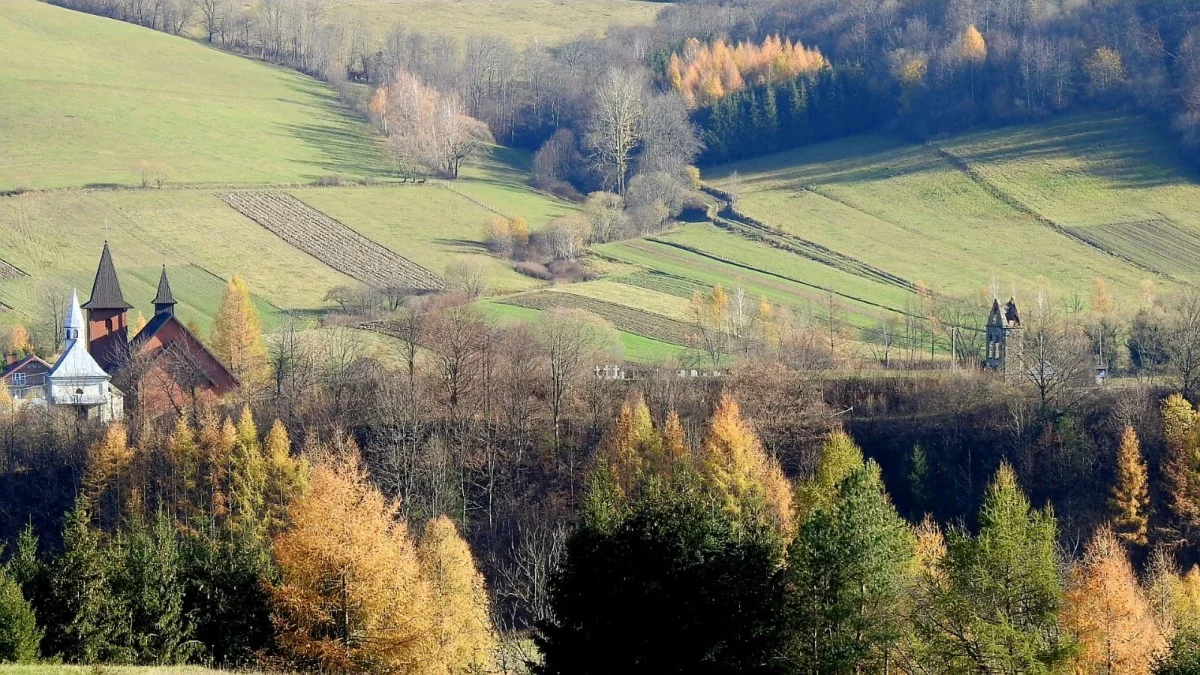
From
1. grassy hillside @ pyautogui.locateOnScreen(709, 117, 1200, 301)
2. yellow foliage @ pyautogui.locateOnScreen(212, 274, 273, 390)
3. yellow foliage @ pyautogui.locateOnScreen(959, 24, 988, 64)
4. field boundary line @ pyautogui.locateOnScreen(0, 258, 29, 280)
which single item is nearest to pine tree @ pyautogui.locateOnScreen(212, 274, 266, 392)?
yellow foliage @ pyautogui.locateOnScreen(212, 274, 273, 390)

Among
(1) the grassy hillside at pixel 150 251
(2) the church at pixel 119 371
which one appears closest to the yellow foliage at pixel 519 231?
(1) the grassy hillside at pixel 150 251

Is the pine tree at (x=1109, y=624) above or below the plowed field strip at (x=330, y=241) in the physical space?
below

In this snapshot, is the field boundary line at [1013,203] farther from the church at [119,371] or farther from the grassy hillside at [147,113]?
the church at [119,371]

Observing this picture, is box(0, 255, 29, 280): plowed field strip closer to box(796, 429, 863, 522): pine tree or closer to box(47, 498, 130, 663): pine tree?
box(796, 429, 863, 522): pine tree

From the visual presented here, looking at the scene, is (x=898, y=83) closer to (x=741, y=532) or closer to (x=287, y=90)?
(x=287, y=90)

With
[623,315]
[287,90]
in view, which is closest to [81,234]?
[623,315]

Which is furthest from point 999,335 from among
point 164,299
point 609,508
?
point 164,299
